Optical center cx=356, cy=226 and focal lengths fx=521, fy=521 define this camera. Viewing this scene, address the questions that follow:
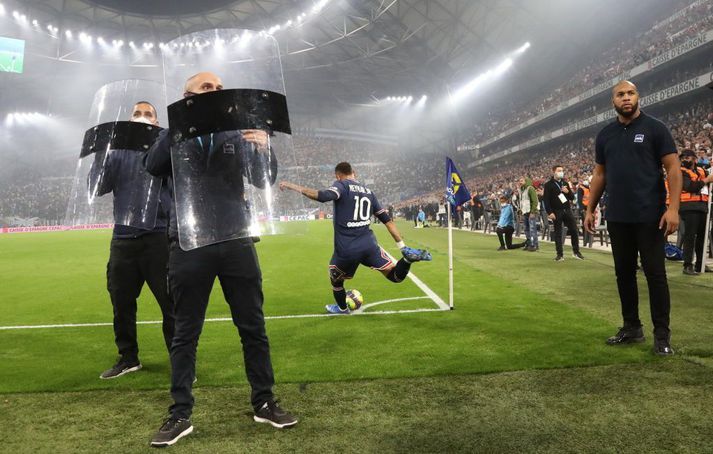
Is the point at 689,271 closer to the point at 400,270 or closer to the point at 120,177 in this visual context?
the point at 400,270

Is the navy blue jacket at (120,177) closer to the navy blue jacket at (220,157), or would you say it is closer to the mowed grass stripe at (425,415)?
the navy blue jacket at (220,157)

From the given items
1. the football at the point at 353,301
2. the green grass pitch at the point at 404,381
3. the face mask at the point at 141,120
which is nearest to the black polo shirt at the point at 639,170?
the green grass pitch at the point at 404,381

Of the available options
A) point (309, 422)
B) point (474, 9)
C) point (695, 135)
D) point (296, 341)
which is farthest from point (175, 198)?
point (474, 9)

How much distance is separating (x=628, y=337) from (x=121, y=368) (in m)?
4.40

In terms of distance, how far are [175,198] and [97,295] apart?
6.82 metres

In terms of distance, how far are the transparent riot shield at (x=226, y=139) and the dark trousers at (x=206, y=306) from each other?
8.7 inches

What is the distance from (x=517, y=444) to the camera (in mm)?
2736

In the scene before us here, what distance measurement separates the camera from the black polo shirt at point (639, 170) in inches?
175

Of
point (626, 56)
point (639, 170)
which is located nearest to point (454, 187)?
point (639, 170)

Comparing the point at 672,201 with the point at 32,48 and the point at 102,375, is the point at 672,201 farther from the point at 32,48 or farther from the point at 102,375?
the point at 32,48

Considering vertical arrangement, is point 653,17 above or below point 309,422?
above

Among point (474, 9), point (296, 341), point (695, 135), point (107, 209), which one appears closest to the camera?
point (107, 209)

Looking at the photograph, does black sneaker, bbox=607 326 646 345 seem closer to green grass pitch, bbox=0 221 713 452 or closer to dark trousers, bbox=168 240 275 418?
green grass pitch, bbox=0 221 713 452

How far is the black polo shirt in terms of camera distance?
444cm
